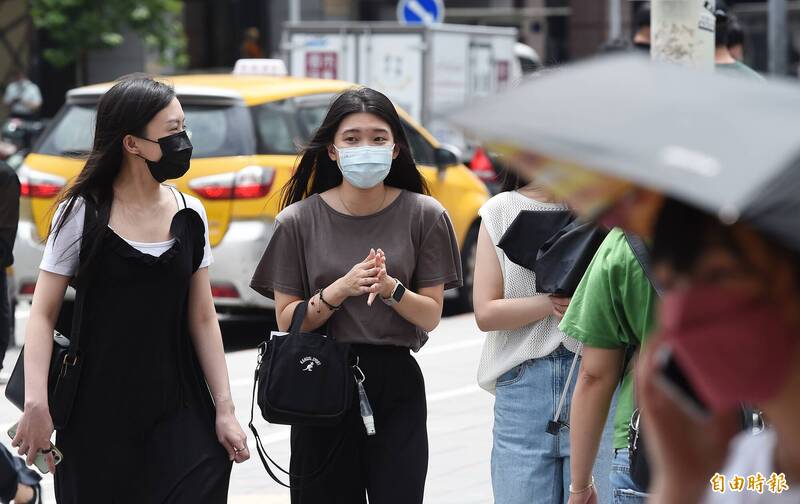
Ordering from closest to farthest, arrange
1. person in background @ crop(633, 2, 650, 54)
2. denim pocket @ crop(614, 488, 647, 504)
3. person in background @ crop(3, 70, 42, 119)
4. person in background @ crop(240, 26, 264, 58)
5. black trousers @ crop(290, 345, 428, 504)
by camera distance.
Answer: denim pocket @ crop(614, 488, 647, 504), black trousers @ crop(290, 345, 428, 504), person in background @ crop(633, 2, 650, 54), person in background @ crop(3, 70, 42, 119), person in background @ crop(240, 26, 264, 58)

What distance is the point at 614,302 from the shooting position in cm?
304

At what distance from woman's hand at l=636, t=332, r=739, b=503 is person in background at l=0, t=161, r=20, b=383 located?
6.18 metres

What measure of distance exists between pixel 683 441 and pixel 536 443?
2777mm

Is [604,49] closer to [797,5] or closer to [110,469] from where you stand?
[110,469]

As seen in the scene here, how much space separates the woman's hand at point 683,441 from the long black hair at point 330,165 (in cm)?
306

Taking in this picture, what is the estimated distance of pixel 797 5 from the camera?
33.8 m

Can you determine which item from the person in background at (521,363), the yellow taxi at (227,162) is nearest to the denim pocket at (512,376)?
the person in background at (521,363)

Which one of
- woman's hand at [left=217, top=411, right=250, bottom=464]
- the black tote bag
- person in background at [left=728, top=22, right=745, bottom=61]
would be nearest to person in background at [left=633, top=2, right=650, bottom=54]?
person in background at [left=728, top=22, right=745, bottom=61]

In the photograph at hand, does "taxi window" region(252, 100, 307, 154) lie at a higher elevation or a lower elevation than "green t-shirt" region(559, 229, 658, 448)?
lower

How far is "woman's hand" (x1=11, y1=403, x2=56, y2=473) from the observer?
12.4 ft

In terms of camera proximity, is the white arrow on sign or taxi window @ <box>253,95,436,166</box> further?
the white arrow on sign

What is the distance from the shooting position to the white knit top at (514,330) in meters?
4.15

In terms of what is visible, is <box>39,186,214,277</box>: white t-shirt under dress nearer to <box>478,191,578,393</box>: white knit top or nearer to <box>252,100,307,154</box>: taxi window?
<box>478,191,578,393</box>: white knit top

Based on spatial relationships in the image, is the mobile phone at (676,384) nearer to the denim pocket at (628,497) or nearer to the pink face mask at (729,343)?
the pink face mask at (729,343)
